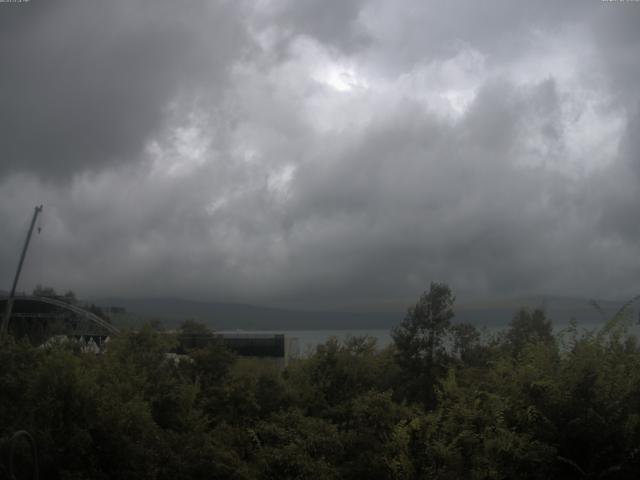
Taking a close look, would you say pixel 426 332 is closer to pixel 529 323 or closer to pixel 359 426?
pixel 529 323

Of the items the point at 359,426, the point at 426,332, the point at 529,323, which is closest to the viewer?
the point at 359,426

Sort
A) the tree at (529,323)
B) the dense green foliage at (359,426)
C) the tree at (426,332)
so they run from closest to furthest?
the dense green foliage at (359,426) → the tree at (426,332) → the tree at (529,323)

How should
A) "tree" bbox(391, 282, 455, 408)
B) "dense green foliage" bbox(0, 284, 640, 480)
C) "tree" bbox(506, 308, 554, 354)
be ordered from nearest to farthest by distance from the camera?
"dense green foliage" bbox(0, 284, 640, 480), "tree" bbox(391, 282, 455, 408), "tree" bbox(506, 308, 554, 354)

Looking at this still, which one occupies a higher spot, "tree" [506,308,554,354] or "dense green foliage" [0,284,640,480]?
"tree" [506,308,554,354]

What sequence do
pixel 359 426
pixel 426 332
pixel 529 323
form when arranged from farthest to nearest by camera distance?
pixel 529 323, pixel 426 332, pixel 359 426

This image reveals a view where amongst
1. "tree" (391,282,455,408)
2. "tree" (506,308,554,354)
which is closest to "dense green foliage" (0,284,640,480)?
"tree" (391,282,455,408)

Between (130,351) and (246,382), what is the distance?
108 inches

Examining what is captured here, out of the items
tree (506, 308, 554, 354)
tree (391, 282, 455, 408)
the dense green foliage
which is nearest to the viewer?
the dense green foliage

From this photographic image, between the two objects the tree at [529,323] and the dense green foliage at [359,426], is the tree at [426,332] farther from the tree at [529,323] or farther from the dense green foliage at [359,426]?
the dense green foliage at [359,426]

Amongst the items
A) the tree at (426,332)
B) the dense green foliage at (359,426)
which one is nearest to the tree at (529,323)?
the tree at (426,332)

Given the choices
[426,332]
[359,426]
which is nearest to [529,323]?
[426,332]

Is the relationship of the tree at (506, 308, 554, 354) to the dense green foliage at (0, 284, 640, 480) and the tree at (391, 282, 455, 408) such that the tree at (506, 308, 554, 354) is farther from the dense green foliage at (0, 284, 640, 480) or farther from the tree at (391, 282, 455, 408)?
the dense green foliage at (0, 284, 640, 480)

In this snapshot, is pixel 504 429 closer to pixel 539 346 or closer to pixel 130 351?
pixel 539 346

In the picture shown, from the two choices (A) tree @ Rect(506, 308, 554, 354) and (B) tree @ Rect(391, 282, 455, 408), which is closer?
(B) tree @ Rect(391, 282, 455, 408)
